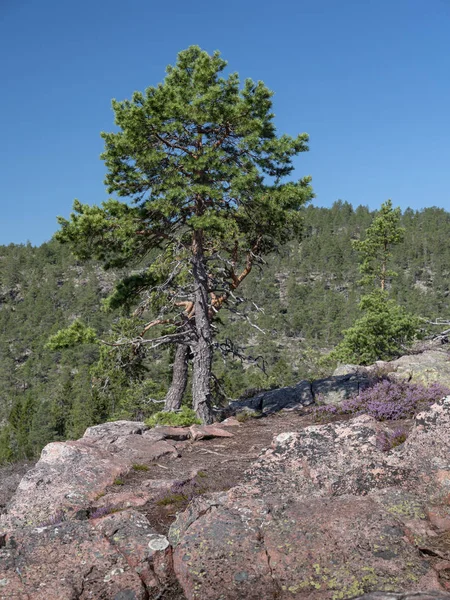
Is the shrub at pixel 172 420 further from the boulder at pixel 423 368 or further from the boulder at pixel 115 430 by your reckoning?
the boulder at pixel 423 368

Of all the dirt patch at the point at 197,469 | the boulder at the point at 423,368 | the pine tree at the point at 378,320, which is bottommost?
the dirt patch at the point at 197,469

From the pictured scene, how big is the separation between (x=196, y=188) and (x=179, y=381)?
6.59 meters

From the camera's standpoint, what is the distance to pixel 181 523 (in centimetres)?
482

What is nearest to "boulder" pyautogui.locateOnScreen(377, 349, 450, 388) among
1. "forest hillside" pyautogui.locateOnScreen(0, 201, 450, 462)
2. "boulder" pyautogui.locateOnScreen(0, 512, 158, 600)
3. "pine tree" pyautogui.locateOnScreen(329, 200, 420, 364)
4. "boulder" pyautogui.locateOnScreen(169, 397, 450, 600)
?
"boulder" pyautogui.locateOnScreen(169, 397, 450, 600)

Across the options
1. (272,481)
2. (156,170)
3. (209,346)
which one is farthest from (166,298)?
(272,481)

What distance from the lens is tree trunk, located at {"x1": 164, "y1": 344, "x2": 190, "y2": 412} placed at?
1490 cm

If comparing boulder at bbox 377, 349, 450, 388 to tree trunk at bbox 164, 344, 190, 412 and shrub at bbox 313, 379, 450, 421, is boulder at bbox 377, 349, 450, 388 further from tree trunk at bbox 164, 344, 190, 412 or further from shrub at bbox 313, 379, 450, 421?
tree trunk at bbox 164, 344, 190, 412

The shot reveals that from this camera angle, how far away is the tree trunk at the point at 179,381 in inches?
587

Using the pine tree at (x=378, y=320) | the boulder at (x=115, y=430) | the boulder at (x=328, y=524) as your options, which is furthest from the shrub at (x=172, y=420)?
the pine tree at (x=378, y=320)

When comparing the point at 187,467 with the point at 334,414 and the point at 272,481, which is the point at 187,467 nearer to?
the point at 272,481

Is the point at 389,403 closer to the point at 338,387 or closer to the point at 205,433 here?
the point at 205,433

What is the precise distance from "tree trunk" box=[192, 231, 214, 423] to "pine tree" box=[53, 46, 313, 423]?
0.09ft

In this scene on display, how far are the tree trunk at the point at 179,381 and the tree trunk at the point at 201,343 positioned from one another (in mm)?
1763

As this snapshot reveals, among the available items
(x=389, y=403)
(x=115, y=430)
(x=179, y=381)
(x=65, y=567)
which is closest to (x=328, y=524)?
(x=65, y=567)
